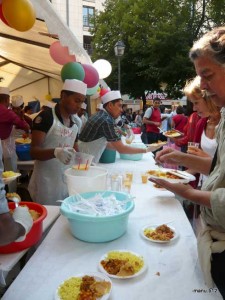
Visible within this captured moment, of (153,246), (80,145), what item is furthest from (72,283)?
(80,145)

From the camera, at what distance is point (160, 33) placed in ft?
42.6

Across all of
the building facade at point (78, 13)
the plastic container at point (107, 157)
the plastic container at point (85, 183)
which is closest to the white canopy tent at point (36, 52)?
the plastic container at point (107, 157)

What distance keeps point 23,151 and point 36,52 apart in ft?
6.50

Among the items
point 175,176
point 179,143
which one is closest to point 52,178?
point 175,176

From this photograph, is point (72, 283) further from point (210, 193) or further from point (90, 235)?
point (210, 193)

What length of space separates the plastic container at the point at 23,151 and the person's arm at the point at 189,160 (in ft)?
10.7

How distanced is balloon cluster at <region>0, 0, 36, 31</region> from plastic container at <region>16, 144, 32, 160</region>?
8.42 feet

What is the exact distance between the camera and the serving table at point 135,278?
3.83 feet

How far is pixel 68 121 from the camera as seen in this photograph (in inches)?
104

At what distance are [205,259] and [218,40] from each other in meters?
0.96

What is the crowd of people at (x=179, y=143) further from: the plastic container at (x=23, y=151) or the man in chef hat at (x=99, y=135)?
the plastic container at (x=23, y=151)

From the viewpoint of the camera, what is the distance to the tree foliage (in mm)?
13023

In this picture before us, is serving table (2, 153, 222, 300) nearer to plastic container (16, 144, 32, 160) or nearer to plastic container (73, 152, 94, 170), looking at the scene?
plastic container (73, 152, 94, 170)

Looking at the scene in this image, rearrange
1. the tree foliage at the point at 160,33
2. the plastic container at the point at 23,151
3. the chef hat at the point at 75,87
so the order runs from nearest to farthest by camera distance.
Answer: the chef hat at the point at 75,87
the plastic container at the point at 23,151
the tree foliage at the point at 160,33
